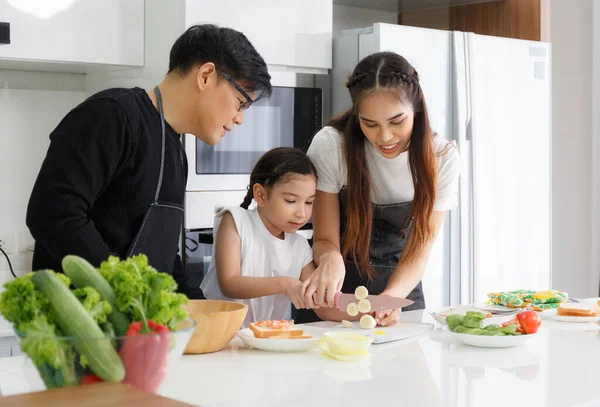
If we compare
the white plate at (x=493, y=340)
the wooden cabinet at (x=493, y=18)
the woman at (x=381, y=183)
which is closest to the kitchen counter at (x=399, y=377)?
the white plate at (x=493, y=340)

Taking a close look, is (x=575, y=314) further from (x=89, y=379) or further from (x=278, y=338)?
(x=89, y=379)

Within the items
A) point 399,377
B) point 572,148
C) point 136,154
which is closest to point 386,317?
point 399,377

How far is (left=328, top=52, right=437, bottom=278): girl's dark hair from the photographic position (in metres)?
2.08

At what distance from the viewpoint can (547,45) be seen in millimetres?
3584

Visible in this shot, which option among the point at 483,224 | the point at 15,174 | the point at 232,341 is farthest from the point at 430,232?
the point at 15,174

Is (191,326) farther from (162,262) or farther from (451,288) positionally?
(451,288)

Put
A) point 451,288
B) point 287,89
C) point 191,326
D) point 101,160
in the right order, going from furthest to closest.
A: 1. point 451,288
2. point 287,89
3. point 101,160
4. point 191,326

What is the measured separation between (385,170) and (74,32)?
1.12 metres

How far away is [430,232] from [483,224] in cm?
123

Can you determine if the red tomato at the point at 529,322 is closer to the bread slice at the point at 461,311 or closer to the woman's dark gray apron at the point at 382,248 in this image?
the bread slice at the point at 461,311

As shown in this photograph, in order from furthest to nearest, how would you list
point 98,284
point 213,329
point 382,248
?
point 382,248, point 213,329, point 98,284

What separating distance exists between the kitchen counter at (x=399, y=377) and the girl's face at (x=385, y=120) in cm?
54

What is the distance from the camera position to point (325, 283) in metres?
1.92

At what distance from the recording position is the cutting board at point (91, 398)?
818mm
